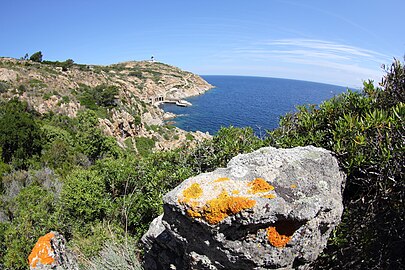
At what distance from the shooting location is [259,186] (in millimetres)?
3779

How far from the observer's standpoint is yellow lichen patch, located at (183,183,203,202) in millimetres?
3721

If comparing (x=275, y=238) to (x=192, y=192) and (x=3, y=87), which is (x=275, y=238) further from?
(x=3, y=87)

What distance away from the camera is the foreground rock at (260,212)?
3525 mm

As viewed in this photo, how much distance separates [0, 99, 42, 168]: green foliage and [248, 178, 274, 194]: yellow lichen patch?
60.3 ft

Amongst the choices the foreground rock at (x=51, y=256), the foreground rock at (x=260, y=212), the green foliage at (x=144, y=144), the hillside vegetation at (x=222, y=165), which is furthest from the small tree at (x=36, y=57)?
the foreground rock at (x=260, y=212)

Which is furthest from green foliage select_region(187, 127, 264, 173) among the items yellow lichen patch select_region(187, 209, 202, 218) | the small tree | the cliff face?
the small tree

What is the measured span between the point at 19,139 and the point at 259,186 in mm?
20096

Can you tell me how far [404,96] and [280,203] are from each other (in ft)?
12.7

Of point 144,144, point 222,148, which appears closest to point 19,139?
point 222,148

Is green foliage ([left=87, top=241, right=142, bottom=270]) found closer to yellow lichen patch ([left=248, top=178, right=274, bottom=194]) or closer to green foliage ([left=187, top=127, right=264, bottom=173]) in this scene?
green foliage ([left=187, top=127, right=264, bottom=173])

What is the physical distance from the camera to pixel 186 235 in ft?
13.0

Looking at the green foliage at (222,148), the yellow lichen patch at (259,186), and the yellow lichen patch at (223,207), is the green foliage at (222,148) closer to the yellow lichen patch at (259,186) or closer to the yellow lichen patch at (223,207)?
the yellow lichen patch at (259,186)

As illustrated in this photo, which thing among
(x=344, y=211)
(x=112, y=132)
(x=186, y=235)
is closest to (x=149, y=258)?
(x=186, y=235)

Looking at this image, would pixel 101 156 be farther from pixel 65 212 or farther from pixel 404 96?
pixel 404 96
